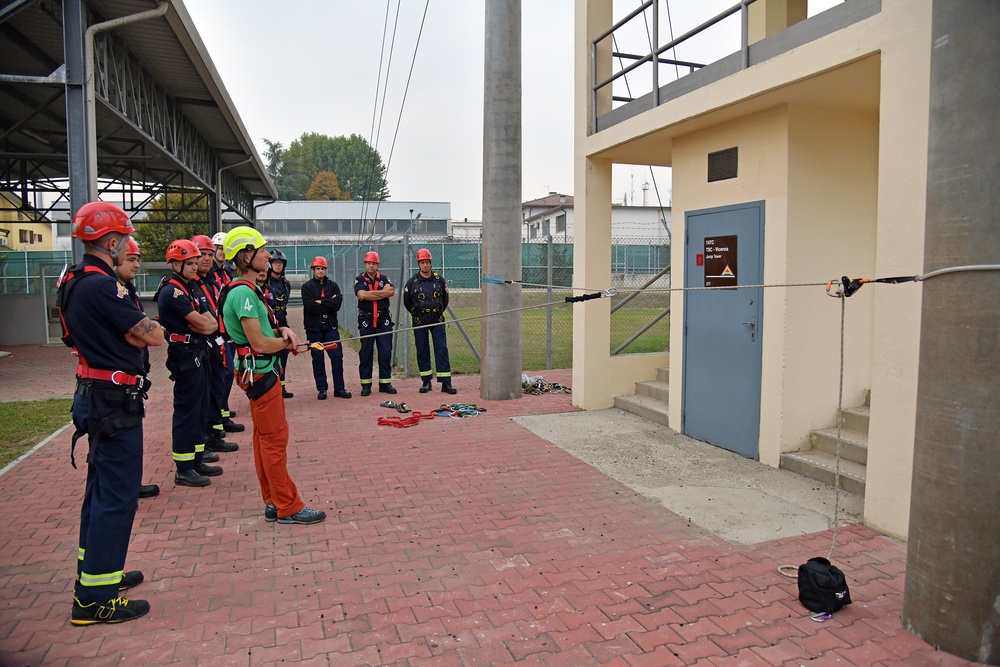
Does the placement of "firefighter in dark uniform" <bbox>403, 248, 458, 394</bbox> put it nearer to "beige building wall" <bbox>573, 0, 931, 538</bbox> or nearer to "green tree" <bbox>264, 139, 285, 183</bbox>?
"beige building wall" <bbox>573, 0, 931, 538</bbox>

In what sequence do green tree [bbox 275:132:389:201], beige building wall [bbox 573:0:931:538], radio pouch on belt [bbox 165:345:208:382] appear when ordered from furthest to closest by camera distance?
green tree [bbox 275:132:389:201]
radio pouch on belt [bbox 165:345:208:382]
beige building wall [bbox 573:0:931:538]

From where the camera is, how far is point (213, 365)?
7305 millimetres

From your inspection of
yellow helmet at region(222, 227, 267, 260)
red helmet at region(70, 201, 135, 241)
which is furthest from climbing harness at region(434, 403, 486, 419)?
red helmet at region(70, 201, 135, 241)

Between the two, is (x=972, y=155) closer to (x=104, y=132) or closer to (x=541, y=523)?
(x=541, y=523)

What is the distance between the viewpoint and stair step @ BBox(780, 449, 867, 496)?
560cm

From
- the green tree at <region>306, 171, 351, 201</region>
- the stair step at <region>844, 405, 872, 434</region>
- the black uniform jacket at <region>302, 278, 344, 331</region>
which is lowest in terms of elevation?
the stair step at <region>844, 405, 872, 434</region>

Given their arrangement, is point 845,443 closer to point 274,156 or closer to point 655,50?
point 655,50

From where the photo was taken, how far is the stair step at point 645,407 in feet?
27.5

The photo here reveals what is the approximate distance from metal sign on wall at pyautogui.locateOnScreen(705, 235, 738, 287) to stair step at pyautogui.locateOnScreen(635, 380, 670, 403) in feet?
6.02

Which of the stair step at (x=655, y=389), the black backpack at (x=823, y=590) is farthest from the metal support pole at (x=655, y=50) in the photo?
the black backpack at (x=823, y=590)

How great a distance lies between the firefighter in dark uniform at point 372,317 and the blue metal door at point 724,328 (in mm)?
4777

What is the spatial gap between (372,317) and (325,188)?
3672 inches

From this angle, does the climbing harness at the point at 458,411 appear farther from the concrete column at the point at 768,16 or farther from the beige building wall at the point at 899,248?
the concrete column at the point at 768,16

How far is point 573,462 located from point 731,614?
10.0 feet
